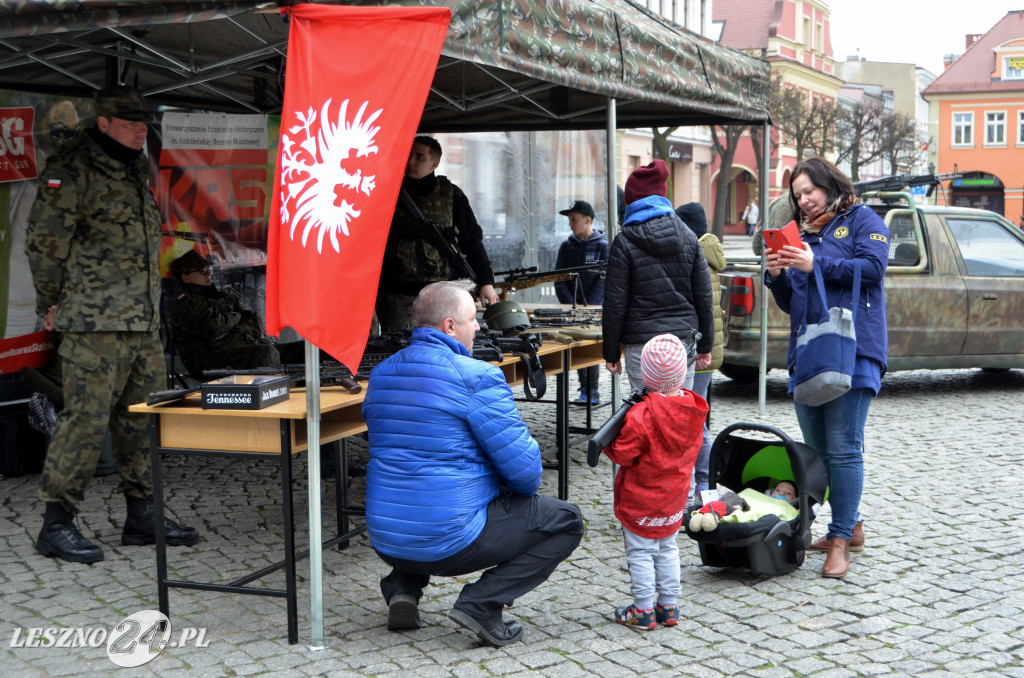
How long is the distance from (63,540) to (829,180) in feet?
12.9

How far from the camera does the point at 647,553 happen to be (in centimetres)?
409

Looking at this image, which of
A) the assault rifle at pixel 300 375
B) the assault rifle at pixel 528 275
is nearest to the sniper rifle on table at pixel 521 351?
the assault rifle at pixel 300 375

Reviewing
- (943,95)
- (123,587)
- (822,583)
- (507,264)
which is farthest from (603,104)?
(943,95)

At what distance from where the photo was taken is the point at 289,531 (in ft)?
13.2

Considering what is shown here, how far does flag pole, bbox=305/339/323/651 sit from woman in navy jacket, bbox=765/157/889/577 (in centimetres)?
207

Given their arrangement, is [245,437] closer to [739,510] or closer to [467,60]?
[467,60]

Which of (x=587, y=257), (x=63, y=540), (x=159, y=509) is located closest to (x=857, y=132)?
(x=587, y=257)

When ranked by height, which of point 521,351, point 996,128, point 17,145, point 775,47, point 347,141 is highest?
point 775,47

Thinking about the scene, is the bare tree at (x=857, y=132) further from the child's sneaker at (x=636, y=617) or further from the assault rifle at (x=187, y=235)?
the child's sneaker at (x=636, y=617)

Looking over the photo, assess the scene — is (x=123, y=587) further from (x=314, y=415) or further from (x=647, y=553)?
(x=647, y=553)

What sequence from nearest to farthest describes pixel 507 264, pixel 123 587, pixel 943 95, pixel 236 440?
pixel 236 440, pixel 123 587, pixel 507 264, pixel 943 95

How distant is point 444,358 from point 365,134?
2.80ft

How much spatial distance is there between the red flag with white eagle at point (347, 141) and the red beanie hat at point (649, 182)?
183 centimetres

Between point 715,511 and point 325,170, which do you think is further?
point 715,511
